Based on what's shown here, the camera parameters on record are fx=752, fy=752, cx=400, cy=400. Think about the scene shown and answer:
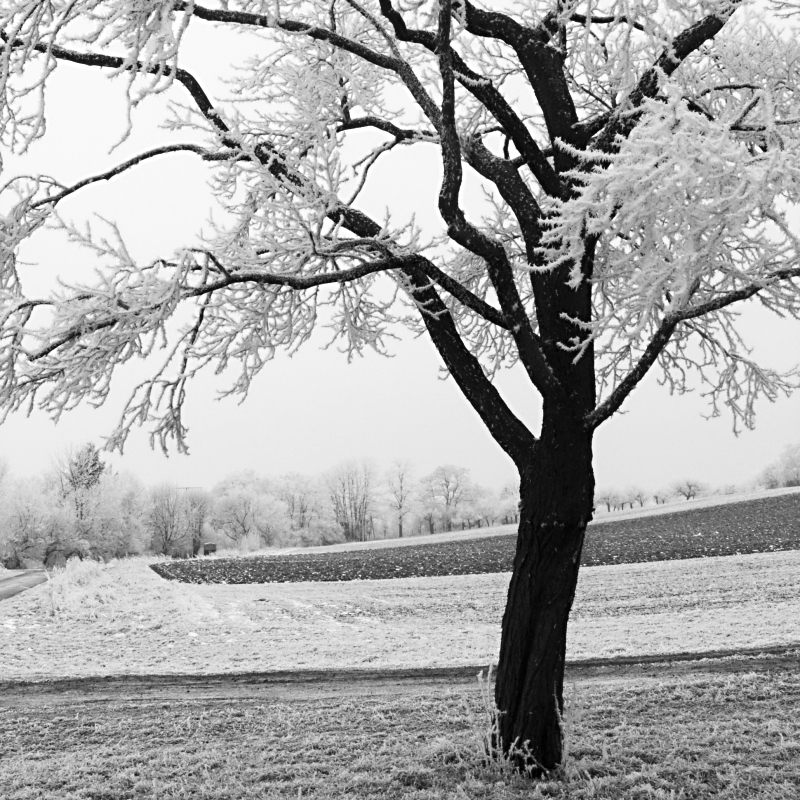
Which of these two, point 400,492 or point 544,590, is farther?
point 400,492

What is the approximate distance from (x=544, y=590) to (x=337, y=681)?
177 inches

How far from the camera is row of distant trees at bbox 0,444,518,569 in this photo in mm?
40531

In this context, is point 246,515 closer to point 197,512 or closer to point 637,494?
point 197,512

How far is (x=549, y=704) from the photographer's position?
200 inches

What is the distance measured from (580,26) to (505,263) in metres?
2.92

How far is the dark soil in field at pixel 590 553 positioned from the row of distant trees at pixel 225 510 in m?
15.7

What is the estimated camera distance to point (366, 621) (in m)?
14.3

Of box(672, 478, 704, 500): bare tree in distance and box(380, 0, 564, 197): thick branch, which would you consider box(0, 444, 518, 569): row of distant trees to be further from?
box(380, 0, 564, 197): thick branch

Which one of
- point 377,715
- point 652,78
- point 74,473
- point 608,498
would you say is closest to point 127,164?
point 652,78

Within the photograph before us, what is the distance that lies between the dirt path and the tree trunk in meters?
2.75

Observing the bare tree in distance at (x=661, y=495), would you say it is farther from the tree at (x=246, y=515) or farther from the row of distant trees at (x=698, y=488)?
the tree at (x=246, y=515)

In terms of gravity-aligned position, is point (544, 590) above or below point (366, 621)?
above

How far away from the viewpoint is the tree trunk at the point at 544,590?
502 cm

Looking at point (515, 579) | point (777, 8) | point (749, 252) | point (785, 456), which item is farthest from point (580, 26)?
point (785, 456)
